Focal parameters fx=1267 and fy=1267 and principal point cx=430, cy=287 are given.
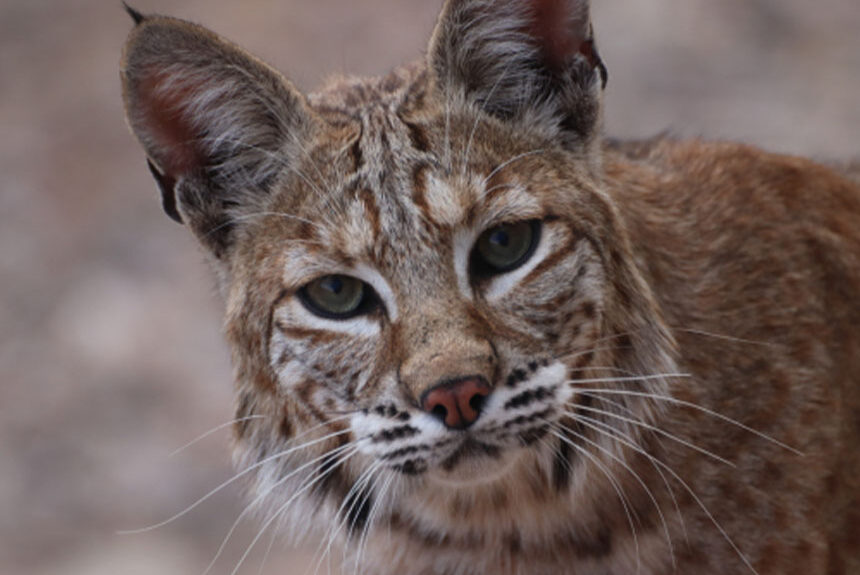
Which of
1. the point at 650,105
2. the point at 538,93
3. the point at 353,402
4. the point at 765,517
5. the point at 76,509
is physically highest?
the point at 650,105

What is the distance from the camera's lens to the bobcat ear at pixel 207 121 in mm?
3973

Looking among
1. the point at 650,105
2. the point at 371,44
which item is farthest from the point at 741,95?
the point at 371,44

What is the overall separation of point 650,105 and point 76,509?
5.03 metres

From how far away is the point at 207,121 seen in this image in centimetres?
417

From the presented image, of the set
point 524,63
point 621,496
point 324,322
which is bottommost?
point 621,496

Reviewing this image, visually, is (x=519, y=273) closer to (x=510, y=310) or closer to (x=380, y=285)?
(x=510, y=310)

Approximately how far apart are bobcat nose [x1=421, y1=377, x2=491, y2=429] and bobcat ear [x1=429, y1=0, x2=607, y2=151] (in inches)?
39.8

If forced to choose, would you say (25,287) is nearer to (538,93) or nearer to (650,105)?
(650,105)

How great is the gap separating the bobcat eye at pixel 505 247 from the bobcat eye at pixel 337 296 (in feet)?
1.13

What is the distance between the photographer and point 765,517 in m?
4.14

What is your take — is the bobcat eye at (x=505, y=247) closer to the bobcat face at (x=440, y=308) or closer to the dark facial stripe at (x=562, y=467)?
the bobcat face at (x=440, y=308)

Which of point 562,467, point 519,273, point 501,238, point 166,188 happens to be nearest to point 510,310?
point 519,273

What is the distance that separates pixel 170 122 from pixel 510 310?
4.23ft

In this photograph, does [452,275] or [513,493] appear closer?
[452,275]
